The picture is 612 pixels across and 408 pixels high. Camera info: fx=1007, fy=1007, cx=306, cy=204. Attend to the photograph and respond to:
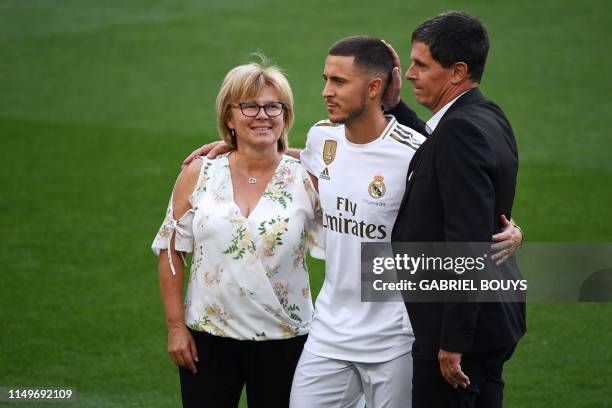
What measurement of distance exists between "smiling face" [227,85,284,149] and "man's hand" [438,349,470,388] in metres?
1.24

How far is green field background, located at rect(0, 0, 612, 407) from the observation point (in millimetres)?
6434

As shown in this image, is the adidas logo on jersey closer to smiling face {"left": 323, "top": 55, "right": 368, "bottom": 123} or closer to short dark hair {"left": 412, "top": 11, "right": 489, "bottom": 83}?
smiling face {"left": 323, "top": 55, "right": 368, "bottom": 123}

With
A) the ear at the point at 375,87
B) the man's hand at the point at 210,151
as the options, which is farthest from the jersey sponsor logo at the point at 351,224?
the man's hand at the point at 210,151

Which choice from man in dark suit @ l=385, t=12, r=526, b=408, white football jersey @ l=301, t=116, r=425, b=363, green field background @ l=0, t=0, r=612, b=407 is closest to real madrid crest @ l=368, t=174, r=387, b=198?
white football jersey @ l=301, t=116, r=425, b=363

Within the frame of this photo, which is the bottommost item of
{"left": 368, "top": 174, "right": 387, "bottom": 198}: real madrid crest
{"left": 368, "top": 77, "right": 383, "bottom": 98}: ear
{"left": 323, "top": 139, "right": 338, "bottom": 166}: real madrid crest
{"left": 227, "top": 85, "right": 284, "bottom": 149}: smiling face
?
{"left": 368, "top": 174, "right": 387, "bottom": 198}: real madrid crest

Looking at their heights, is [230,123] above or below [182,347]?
above

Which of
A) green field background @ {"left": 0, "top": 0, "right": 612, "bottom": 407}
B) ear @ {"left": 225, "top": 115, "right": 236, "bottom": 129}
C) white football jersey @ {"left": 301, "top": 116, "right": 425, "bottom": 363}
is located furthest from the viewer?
green field background @ {"left": 0, "top": 0, "right": 612, "bottom": 407}

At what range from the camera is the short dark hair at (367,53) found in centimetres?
387

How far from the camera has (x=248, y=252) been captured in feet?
13.1

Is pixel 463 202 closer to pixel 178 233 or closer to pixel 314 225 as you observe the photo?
pixel 314 225

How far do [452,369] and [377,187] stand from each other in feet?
2.63

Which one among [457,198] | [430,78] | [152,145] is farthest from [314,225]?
[152,145]

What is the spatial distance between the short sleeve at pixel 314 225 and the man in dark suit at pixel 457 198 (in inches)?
24.3

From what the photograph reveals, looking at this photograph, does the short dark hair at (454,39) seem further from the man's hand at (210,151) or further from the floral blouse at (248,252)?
the man's hand at (210,151)
